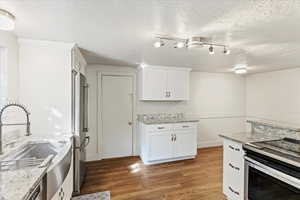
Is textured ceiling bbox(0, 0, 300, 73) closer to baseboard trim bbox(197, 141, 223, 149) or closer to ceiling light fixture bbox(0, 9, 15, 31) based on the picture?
ceiling light fixture bbox(0, 9, 15, 31)

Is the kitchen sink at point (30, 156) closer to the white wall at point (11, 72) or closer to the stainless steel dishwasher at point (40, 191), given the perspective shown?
the stainless steel dishwasher at point (40, 191)

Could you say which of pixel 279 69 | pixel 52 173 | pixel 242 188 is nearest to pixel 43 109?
pixel 52 173

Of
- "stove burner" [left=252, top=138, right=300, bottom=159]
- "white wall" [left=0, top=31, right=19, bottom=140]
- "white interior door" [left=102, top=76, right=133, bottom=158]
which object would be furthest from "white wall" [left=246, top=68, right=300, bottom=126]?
"white wall" [left=0, top=31, right=19, bottom=140]

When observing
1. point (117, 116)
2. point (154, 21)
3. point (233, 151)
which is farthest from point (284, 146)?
point (117, 116)

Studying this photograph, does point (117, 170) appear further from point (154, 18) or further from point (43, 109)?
point (154, 18)

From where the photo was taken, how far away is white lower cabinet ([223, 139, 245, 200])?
6.30 ft

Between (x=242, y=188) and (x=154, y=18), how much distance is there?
2.19 metres

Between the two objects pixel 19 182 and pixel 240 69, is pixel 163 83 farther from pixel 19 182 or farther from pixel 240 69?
pixel 19 182

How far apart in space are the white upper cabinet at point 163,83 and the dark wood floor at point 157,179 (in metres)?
1.58

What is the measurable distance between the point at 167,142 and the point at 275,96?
336 centimetres

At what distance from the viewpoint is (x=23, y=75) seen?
2.06 meters

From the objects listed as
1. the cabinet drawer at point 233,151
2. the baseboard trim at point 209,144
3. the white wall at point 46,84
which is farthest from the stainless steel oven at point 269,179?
the baseboard trim at point 209,144

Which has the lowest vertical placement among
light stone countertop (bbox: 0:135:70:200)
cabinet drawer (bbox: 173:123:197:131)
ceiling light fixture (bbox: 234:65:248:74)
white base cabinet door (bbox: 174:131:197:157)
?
→ white base cabinet door (bbox: 174:131:197:157)

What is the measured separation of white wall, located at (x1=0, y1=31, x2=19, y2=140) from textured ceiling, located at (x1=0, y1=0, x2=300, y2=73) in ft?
0.45
